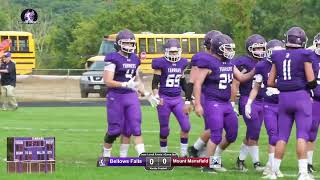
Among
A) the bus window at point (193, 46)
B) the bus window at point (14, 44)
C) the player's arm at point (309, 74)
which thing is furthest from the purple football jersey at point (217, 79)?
the bus window at point (14, 44)

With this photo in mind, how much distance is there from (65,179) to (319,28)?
45.5 metres

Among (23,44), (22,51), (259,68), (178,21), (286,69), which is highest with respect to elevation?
(286,69)

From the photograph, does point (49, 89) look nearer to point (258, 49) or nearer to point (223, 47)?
point (258, 49)

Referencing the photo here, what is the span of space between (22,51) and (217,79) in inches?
1363

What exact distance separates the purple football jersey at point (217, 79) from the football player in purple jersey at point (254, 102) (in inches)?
14.0

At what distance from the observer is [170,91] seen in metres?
13.8

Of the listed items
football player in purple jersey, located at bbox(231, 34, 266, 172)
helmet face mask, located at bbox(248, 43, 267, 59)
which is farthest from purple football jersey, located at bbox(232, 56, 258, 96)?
helmet face mask, located at bbox(248, 43, 267, 59)

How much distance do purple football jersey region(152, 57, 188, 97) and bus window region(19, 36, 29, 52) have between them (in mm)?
32910

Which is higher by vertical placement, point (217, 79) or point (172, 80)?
point (217, 79)

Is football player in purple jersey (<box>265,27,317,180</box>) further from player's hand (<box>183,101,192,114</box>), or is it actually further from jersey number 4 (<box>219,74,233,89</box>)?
player's hand (<box>183,101,192,114</box>)

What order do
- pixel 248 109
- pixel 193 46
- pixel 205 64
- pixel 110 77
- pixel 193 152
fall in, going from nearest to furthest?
pixel 248 109 < pixel 205 64 < pixel 110 77 < pixel 193 152 < pixel 193 46

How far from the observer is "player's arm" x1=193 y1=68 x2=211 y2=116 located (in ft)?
39.5

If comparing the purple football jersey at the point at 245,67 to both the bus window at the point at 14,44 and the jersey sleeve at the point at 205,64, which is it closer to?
the jersey sleeve at the point at 205,64
